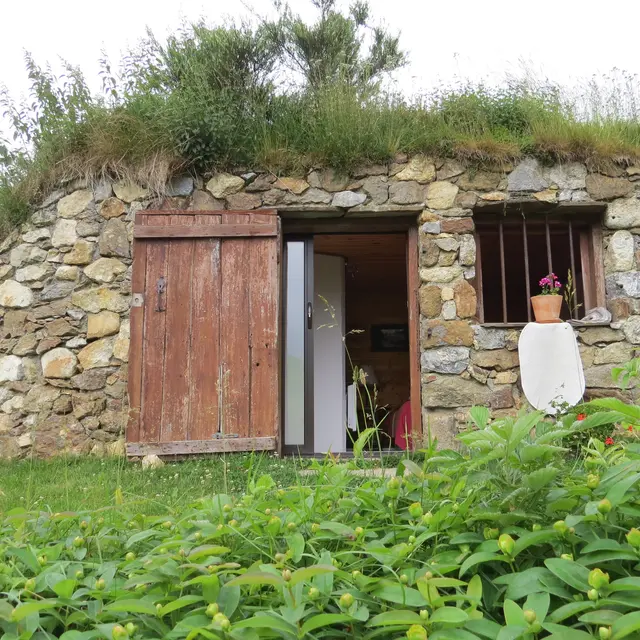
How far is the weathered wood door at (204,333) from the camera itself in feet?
14.9

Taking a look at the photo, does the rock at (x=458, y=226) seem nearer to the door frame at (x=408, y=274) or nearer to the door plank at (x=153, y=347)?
the door frame at (x=408, y=274)

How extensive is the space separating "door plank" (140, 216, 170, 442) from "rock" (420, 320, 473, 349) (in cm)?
209

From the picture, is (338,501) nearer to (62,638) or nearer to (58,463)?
(62,638)

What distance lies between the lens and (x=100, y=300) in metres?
4.77

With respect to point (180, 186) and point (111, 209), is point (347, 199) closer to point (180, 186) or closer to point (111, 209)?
point (180, 186)

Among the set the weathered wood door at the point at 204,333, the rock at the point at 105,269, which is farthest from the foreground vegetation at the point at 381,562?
the rock at the point at 105,269

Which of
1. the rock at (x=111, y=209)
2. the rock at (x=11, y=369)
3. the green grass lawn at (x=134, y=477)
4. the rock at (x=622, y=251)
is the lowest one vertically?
the green grass lawn at (x=134, y=477)

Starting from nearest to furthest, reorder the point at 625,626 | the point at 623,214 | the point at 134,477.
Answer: the point at 625,626 → the point at 134,477 → the point at 623,214

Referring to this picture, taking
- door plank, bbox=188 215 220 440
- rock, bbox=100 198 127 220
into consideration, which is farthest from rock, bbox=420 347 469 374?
rock, bbox=100 198 127 220

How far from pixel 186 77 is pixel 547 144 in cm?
321

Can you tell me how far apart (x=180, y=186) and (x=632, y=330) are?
380 centimetres

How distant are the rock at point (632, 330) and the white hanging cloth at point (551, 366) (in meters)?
0.46

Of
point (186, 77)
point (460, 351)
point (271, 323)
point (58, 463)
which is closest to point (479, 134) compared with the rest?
point (460, 351)

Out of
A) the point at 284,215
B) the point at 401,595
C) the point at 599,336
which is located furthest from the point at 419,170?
the point at 401,595
